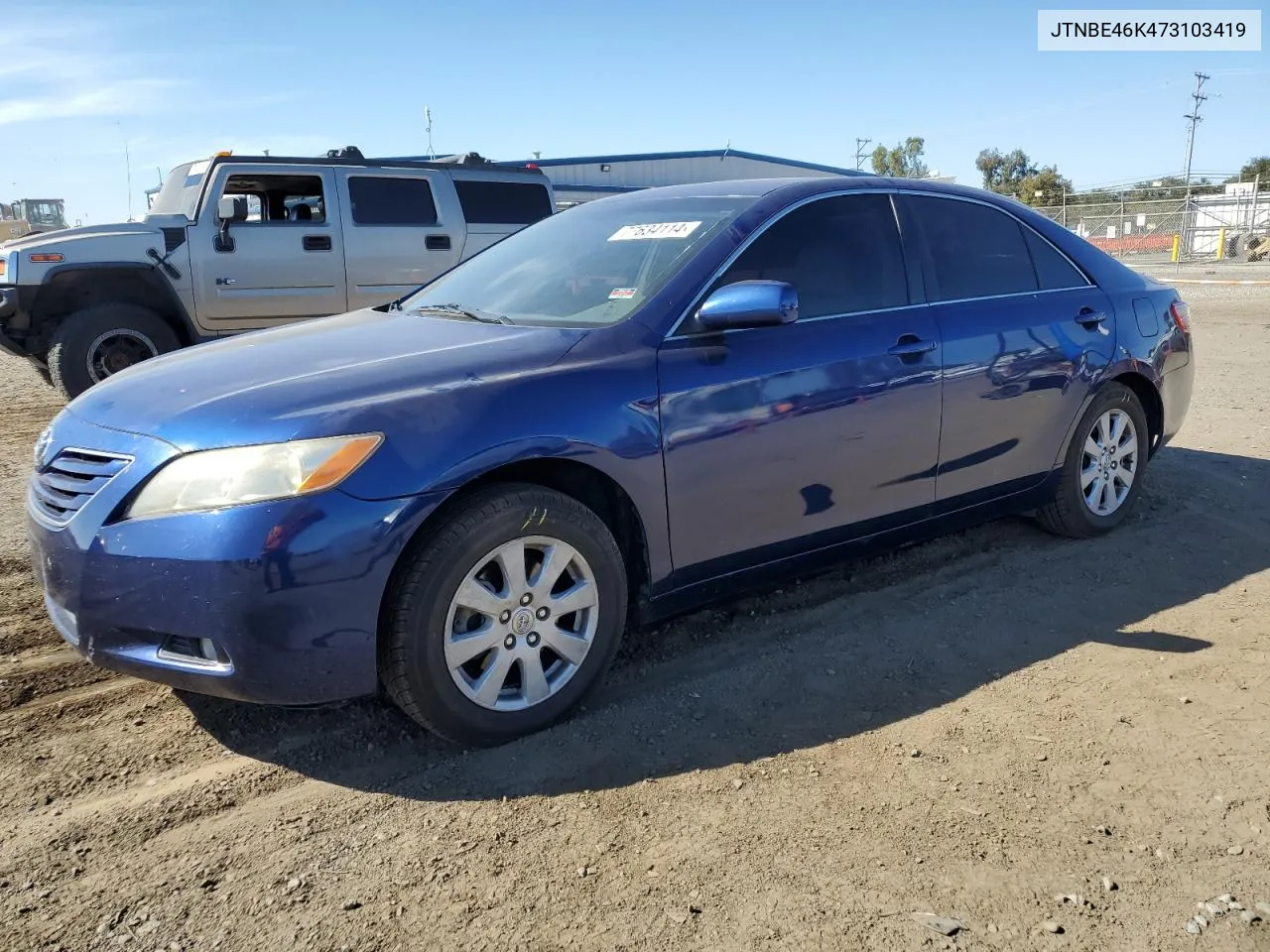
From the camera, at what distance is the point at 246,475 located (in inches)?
102

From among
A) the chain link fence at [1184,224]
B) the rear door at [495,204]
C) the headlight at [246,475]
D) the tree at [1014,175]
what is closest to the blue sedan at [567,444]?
the headlight at [246,475]

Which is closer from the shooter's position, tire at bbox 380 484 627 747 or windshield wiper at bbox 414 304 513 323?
tire at bbox 380 484 627 747

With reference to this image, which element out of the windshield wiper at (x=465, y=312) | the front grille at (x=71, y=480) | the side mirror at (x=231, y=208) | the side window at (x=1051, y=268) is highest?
the side mirror at (x=231, y=208)

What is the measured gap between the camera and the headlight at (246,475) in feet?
8.41

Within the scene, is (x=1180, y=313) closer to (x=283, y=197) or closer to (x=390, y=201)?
(x=390, y=201)

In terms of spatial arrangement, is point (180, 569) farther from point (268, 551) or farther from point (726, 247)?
point (726, 247)

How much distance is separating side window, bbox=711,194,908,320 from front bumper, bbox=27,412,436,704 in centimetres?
162

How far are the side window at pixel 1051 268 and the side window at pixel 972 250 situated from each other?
56mm

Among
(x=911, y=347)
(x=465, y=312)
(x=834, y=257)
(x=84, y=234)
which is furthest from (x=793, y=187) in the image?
(x=84, y=234)

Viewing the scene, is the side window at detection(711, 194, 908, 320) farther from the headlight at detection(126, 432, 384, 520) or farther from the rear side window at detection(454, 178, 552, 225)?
the rear side window at detection(454, 178, 552, 225)

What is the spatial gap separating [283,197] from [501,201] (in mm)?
2130

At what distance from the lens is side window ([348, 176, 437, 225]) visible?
8.88 meters

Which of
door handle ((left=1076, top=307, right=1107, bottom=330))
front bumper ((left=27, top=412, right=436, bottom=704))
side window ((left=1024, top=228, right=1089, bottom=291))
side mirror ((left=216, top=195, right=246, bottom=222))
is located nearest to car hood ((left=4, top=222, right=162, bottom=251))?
side mirror ((left=216, top=195, right=246, bottom=222))

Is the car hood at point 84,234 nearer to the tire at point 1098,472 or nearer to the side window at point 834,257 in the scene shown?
the side window at point 834,257
